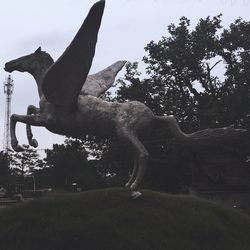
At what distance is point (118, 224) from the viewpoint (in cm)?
888

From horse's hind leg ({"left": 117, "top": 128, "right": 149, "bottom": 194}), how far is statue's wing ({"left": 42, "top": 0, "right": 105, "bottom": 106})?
1.17m

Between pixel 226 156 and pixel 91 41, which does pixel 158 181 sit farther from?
pixel 91 41

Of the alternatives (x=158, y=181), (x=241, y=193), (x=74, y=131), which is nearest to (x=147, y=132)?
(x=74, y=131)

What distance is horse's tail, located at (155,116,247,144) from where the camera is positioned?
9.92 meters

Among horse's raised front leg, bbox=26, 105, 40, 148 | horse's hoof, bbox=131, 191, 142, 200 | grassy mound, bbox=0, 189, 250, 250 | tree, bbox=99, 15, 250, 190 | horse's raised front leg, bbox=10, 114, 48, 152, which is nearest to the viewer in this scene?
grassy mound, bbox=0, 189, 250, 250

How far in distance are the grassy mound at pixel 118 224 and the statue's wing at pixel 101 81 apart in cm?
263

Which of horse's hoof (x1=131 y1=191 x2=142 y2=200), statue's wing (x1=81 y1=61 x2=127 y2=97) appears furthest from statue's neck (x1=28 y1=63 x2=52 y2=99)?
horse's hoof (x1=131 y1=191 x2=142 y2=200)

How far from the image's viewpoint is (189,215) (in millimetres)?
9406

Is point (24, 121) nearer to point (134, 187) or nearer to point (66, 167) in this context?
point (134, 187)

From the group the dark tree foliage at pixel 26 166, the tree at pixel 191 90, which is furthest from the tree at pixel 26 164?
the tree at pixel 191 90

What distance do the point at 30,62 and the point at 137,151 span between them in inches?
120

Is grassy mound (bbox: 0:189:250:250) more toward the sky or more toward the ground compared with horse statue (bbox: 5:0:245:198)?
more toward the ground

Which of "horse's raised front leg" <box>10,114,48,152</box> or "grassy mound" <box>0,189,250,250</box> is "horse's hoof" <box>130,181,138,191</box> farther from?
"horse's raised front leg" <box>10,114,48,152</box>

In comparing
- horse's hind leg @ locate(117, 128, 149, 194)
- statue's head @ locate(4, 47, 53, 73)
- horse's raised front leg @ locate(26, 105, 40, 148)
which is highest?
statue's head @ locate(4, 47, 53, 73)
